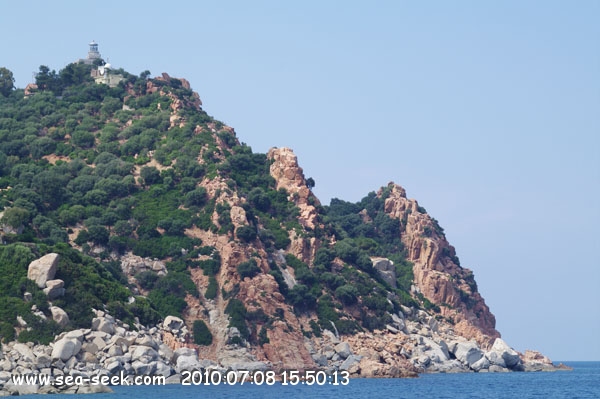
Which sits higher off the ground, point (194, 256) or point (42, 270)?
point (194, 256)

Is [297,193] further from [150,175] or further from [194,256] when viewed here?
[194,256]

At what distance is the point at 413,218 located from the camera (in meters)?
134

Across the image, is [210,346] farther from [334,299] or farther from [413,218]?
[413,218]

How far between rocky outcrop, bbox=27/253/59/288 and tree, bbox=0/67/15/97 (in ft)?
209

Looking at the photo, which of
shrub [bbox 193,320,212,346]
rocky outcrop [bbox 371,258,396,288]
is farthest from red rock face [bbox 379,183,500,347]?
shrub [bbox 193,320,212,346]

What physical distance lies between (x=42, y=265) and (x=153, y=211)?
25694 millimetres

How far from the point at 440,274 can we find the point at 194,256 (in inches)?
1507

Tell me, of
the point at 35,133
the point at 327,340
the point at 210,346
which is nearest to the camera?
the point at 210,346

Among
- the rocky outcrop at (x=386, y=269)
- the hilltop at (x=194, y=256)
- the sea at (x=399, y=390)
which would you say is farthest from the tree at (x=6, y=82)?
the sea at (x=399, y=390)

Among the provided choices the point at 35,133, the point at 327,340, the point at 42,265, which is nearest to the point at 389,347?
the point at 327,340

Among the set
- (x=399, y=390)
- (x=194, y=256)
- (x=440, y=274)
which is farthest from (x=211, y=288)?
(x=440, y=274)

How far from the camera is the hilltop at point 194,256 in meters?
83.8

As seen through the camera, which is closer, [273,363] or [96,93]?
[273,363]

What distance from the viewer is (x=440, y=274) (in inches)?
5025
